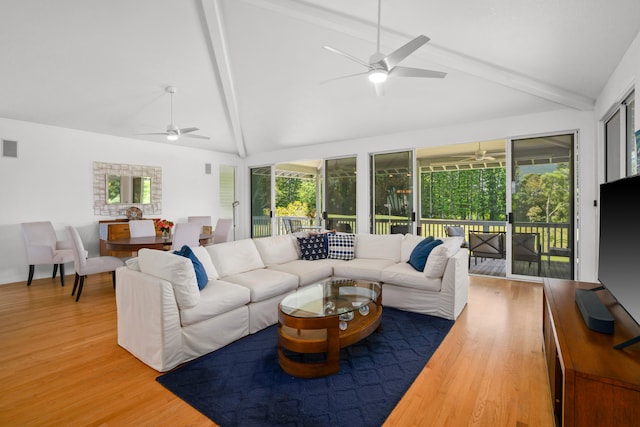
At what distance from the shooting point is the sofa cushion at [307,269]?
3.58 m

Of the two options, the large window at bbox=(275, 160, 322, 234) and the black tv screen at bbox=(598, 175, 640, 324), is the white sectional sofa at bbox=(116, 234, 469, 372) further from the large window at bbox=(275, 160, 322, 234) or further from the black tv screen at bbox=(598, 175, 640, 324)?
the large window at bbox=(275, 160, 322, 234)

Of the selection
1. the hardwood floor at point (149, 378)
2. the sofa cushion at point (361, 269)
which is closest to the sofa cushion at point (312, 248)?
the sofa cushion at point (361, 269)

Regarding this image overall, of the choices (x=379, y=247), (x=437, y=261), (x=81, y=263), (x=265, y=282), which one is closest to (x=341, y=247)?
(x=379, y=247)

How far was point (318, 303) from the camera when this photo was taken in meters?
2.69

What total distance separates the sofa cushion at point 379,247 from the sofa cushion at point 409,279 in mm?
556

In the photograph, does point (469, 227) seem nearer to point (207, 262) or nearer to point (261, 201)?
point (261, 201)

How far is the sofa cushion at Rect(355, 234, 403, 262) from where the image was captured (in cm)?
434

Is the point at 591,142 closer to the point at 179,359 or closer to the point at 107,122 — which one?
the point at 179,359

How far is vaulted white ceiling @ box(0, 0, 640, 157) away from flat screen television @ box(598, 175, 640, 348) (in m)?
1.77

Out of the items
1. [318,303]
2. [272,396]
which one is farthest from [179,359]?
[318,303]

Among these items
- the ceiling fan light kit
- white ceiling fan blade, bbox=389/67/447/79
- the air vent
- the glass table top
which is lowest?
the glass table top

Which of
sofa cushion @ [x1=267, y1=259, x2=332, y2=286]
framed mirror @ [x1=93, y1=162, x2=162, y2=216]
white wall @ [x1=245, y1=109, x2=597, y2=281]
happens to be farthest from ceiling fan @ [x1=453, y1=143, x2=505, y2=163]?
framed mirror @ [x1=93, y1=162, x2=162, y2=216]

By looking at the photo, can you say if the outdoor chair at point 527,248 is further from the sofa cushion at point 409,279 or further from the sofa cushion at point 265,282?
the sofa cushion at point 265,282

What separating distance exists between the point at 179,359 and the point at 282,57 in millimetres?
4046
